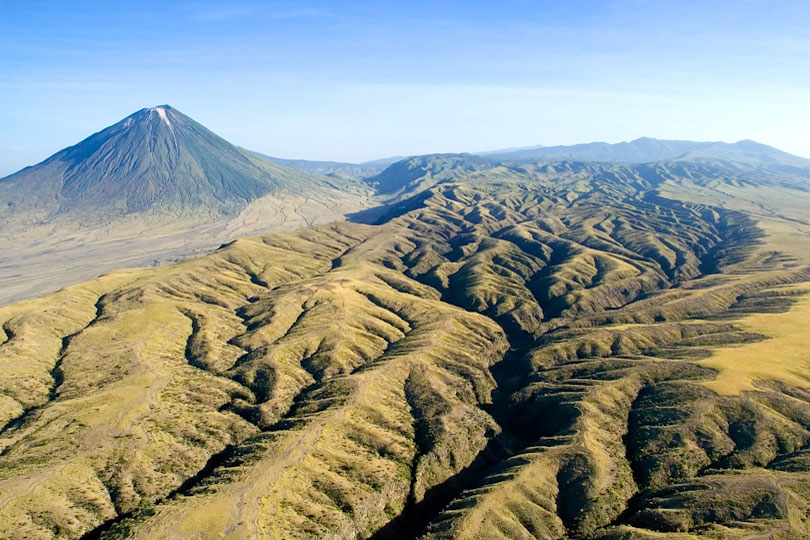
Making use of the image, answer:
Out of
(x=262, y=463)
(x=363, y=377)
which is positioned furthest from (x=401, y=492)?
(x=363, y=377)

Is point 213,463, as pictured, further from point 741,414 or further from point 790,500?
point 741,414

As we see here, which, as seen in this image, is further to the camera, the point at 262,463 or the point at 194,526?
the point at 262,463

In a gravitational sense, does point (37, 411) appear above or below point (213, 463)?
above

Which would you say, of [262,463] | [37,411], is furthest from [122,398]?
[262,463]

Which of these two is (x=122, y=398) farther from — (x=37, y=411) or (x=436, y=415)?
(x=436, y=415)

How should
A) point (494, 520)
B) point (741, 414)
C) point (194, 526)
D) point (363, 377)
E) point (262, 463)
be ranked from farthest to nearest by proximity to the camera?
point (363, 377)
point (741, 414)
point (262, 463)
point (494, 520)
point (194, 526)

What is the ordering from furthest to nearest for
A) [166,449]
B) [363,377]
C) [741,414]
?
1. [363,377]
2. [741,414]
3. [166,449]

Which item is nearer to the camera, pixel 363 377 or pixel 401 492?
pixel 401 492

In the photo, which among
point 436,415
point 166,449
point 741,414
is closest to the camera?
point 166,449

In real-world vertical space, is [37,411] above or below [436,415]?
above
